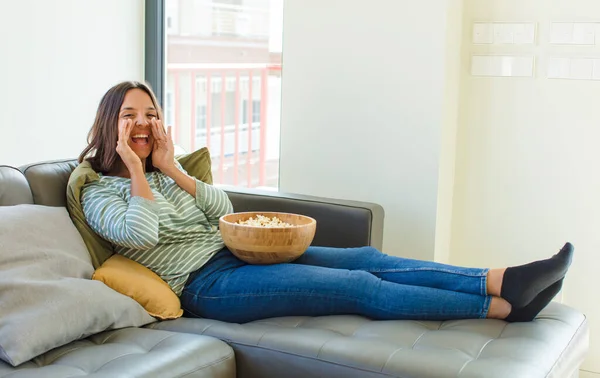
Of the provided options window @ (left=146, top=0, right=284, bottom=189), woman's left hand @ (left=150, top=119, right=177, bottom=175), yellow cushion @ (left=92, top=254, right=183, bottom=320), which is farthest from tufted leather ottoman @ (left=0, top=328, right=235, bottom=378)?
window @ (left=146, top=0, right=284, bottom=189)

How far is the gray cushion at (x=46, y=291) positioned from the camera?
1.91m

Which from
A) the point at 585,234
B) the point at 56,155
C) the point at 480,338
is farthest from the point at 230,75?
the point at 480,338

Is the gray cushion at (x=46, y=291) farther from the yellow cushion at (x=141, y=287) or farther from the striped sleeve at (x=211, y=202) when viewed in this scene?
the striped sleeve at (x=211, y=202)

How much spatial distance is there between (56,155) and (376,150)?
136 centimetres

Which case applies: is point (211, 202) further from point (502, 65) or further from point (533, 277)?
point (502, 65)

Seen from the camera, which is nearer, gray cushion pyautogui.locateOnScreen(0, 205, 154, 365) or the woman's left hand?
gray cushion pyautogui.locateOnScreen(0, 205, 154, 365)

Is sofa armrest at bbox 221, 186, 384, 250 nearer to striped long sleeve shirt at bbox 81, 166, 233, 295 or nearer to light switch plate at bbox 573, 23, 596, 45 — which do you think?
striped long sleeve shirt at bbox 81, 166, 233, 295

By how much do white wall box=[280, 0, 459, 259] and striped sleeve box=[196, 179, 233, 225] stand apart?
2.37ft

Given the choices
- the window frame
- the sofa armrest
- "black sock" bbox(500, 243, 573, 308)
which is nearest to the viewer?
"black sock" bbox(500, 243, 573, 308)

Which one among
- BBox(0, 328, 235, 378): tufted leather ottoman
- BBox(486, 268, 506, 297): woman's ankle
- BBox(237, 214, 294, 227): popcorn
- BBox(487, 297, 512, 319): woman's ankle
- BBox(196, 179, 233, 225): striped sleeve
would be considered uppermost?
BBox(196, 179, 233, 225): striped sleeve

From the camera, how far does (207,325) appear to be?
222 cm

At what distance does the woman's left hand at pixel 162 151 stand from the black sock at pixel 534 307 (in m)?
1.15

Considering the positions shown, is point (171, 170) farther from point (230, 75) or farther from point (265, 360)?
point (230, 75)

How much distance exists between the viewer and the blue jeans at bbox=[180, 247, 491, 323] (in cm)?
222
